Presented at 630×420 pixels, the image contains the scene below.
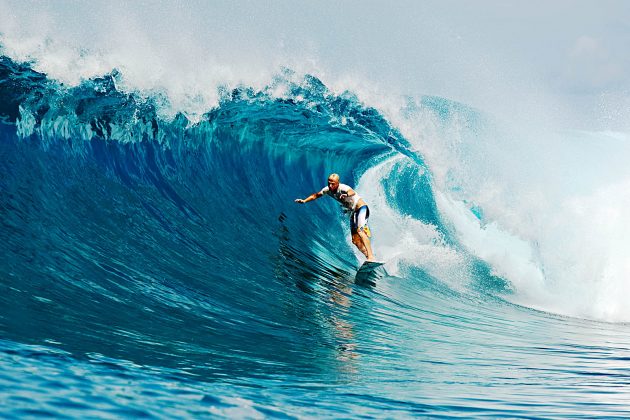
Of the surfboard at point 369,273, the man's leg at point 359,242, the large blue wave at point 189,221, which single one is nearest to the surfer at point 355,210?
the man's leg at point 359,242

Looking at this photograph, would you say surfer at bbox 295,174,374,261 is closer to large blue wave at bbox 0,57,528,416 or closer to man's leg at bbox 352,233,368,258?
man's leg at bbox 352,233,368,258

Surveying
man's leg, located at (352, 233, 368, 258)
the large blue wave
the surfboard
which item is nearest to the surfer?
man's leg, located at (352, 233, 368, 258)

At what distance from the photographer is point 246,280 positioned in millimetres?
6961

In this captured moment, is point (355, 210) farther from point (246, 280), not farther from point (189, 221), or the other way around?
point (246, 280)

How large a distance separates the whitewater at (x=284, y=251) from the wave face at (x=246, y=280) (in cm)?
3

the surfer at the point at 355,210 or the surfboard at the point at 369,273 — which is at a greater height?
the surfer at the point at 355,210

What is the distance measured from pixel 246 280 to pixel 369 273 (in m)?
2.33

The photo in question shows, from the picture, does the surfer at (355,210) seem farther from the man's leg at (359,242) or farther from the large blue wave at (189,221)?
the large blue wave at (189,221)

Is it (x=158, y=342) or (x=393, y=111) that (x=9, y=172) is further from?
(x=393, y=111)

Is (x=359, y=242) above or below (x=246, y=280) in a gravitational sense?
above

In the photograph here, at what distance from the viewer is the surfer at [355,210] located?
891 centimetres

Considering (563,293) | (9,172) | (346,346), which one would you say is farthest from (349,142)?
(346,346)

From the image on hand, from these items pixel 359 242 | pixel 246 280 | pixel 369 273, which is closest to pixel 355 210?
pixel 359 242

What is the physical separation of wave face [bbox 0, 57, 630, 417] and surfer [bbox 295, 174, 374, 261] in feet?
1.63
